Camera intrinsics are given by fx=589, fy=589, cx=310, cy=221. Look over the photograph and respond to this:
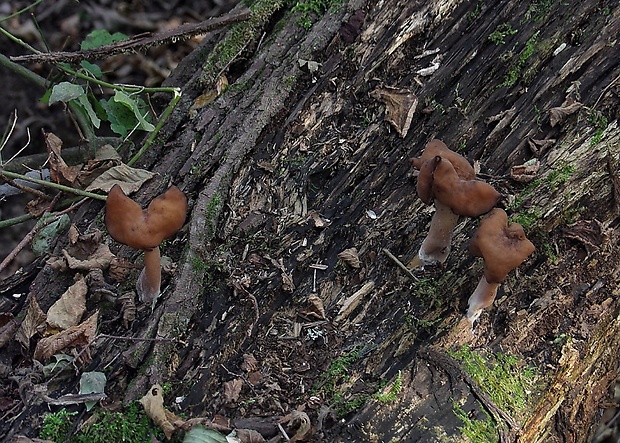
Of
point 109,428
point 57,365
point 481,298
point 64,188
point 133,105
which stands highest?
point 133,105

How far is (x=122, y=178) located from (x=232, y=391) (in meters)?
1.55

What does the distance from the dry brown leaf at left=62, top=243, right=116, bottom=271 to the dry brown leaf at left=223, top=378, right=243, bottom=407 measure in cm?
99

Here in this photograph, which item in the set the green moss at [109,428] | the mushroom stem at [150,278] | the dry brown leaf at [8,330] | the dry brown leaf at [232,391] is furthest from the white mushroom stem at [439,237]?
the dry brown leaf at [8,330]

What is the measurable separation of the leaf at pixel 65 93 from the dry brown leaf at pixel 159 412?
189 centimetres

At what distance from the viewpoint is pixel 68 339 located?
2920mm

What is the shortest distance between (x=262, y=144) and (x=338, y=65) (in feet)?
2.45

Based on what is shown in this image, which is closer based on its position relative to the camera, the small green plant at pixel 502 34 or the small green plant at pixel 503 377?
the small green plant at pixel 503 377

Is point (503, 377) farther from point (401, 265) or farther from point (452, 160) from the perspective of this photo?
point (452, 160)

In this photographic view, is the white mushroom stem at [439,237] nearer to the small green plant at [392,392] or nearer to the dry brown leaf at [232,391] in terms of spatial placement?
the small green plant at [392,392]

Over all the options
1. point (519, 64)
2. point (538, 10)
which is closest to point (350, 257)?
point (519, 64)

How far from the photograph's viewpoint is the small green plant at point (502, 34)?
378 cm

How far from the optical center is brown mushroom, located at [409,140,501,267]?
2820 millimetres

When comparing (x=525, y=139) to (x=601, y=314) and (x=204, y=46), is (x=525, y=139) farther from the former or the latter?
(x=204, y=46)

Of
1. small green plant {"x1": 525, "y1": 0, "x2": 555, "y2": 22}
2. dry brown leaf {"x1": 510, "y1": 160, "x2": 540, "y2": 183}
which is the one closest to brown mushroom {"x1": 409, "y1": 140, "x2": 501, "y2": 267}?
dry brown leaf {"x1": 510, "y1": 160, "x2": 540, "y2": 183}
